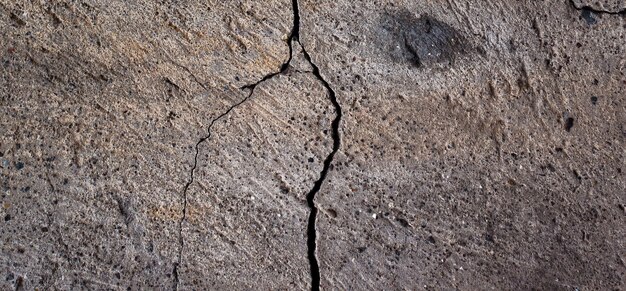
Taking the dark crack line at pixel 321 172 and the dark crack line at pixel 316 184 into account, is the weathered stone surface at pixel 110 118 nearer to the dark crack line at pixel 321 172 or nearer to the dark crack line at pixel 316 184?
the dark crack line at pixel 321 172

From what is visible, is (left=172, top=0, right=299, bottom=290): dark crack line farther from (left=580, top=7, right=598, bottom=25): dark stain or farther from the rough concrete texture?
(left=580, top=7, right=598, bottom=25): dark stain

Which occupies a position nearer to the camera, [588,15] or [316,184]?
[316,184]

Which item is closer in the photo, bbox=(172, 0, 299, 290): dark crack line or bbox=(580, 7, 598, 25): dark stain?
bbox=(172, 0, 299, 290): dark crack line

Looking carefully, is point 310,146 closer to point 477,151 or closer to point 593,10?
point 477,151

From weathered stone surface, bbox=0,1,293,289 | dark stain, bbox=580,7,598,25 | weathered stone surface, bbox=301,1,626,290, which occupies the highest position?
dark stain, bbox=580,7,598,25

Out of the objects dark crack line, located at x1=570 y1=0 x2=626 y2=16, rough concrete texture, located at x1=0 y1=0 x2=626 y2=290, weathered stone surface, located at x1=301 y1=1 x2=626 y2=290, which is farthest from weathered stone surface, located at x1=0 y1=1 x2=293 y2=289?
dark crack line, located at x1=570 y1=0 x2=626 y2=16

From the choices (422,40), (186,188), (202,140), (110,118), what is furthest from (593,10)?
(110,118)

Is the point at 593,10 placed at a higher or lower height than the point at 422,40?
higher

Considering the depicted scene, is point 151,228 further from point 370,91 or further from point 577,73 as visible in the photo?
point 577,73
